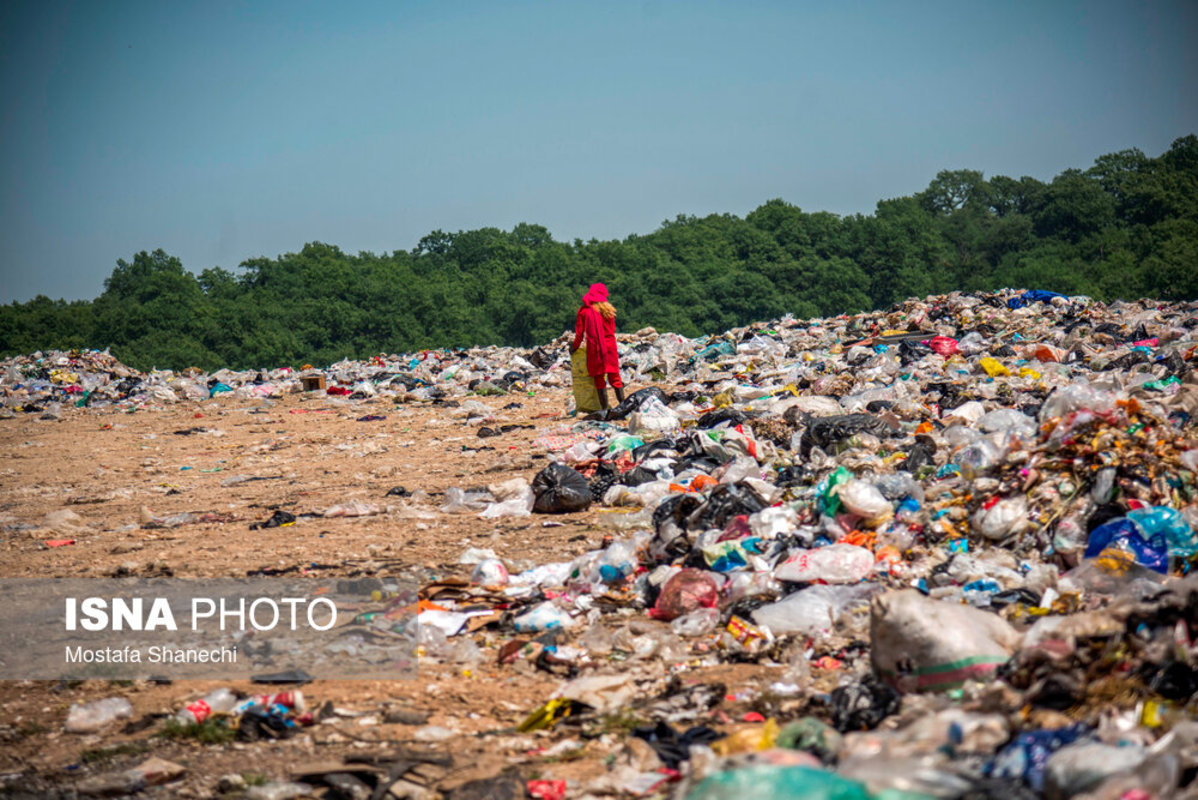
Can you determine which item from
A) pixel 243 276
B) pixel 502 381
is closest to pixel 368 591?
pixel 502 381

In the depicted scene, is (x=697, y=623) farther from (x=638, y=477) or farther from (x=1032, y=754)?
(x=638, y=477)

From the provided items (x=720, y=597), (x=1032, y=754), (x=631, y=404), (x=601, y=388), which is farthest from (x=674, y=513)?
(x=601, y=388)

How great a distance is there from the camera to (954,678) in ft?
8.16

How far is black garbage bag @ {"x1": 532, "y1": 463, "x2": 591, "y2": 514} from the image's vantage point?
18.2 ft

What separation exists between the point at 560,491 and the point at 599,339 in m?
3.21

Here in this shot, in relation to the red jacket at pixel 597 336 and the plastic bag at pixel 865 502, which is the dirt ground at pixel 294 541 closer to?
the red jacket at pixel 597 336

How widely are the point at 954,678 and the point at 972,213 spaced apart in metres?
50.7

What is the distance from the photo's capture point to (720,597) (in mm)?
3787

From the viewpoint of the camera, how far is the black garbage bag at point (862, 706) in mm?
2539

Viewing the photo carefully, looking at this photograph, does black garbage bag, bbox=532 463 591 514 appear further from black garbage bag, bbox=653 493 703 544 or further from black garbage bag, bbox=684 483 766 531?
black garbage bag, bbox=684 483 766 531

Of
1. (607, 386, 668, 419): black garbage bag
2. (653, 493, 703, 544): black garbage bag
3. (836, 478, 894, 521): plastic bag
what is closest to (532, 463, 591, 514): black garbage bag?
(653, 493, 703, 544): black garbage bag

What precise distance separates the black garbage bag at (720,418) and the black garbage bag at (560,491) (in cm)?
140

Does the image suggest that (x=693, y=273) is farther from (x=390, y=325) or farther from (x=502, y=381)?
(x=502, y=381)

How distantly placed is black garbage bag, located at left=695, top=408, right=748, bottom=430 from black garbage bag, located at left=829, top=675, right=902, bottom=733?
395 cm
